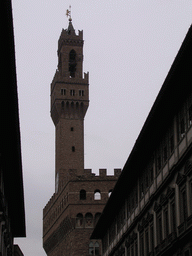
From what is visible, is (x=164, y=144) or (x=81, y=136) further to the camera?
(x=81, y=136)

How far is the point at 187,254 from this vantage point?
87.5ft

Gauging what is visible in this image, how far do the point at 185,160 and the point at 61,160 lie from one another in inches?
2660

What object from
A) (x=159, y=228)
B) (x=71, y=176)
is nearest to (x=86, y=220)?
(x=71, y=176)

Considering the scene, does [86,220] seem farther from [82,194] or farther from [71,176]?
[71,176]

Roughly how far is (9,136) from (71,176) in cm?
5211

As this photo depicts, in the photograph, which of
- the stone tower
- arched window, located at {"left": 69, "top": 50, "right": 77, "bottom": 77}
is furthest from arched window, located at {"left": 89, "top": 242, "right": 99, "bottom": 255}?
arched window, located at {"left": 69, "top": 50, "right": 77, "bottom": 77}

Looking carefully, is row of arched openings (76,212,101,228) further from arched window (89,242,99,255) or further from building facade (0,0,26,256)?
building facade (0,0,26,256)

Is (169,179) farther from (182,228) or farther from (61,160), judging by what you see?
(61,160)

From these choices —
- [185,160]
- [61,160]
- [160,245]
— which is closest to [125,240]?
[160,245]

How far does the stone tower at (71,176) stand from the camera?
80938 mm

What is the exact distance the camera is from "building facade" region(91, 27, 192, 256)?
86.7 ft

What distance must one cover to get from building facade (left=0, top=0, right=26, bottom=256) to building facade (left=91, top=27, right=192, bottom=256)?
6.65m

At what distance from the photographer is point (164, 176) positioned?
31.1 metres

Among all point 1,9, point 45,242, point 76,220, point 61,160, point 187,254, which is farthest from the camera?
point 45,242
